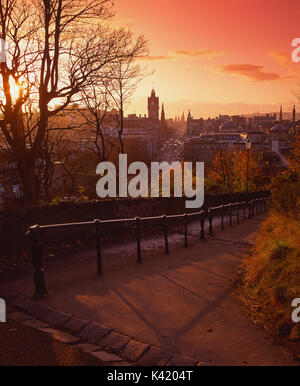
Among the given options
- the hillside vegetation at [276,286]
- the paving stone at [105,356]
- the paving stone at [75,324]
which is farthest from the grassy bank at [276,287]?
the paving stone at [75,324]

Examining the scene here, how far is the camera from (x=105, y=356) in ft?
13.8

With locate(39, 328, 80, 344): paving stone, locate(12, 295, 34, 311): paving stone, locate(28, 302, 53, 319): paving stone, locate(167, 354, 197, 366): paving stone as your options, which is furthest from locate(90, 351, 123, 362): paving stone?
locate(12, 295, 34, 311): paving stone

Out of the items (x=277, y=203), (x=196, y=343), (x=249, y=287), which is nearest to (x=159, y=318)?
(x=196, y=343)

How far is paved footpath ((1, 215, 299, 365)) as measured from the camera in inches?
170

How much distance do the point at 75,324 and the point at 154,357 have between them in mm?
1378

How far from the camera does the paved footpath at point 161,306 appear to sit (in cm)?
431

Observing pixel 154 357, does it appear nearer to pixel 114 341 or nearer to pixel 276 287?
pixel 114 341

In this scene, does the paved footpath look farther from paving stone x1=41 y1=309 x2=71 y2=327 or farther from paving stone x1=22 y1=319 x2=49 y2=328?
paving stone x1=22 y1=319 x2=49 y2=328

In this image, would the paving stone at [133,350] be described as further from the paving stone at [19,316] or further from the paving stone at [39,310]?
the paving stone at [19,316]

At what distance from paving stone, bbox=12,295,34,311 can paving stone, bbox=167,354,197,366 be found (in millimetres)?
2665

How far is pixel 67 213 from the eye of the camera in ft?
35.1

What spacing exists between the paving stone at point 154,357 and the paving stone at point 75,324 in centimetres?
112

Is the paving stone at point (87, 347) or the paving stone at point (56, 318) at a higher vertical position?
the paving stone at point (56, 318)

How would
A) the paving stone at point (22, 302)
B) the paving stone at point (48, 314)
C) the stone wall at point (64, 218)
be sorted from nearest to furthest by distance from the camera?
the paving stone at point (48, 314) < the paving stone at point (22, 302) < the stone wall at point (64, 218)
